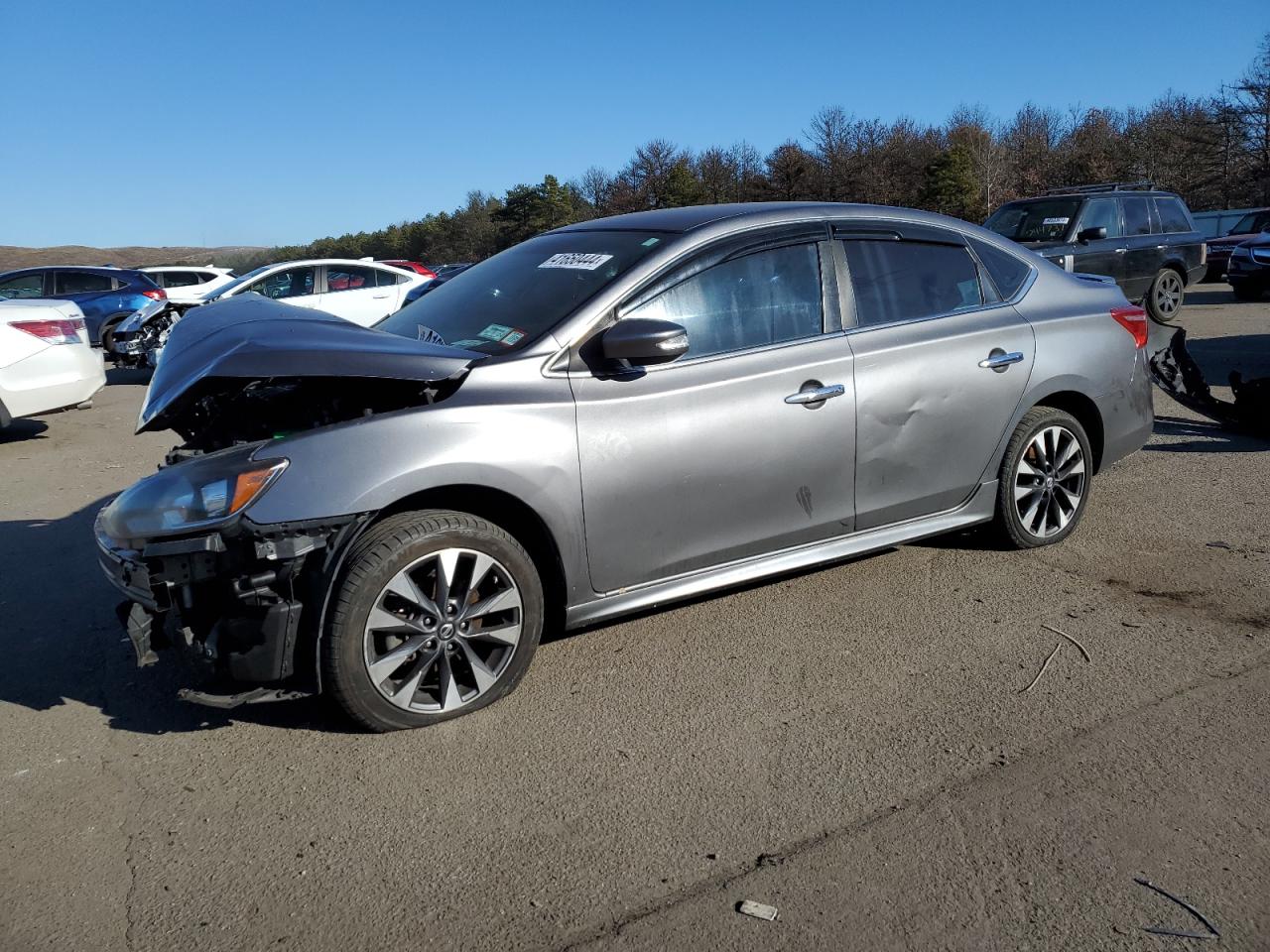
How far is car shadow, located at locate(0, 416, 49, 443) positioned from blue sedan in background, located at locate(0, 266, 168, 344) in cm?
615

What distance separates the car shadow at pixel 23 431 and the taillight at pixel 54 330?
0.88 meters

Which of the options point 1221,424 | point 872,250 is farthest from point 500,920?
point 1221,424

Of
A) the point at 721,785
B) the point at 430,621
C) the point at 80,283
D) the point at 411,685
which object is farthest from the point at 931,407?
the point at 80,283

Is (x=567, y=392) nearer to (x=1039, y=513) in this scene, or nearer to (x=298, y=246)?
(x=1039, y=513)

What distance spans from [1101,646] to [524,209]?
4721 centimetres

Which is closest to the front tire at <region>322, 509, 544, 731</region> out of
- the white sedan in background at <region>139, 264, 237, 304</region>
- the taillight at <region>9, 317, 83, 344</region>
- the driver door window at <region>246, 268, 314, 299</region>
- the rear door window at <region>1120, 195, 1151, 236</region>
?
the taillight at <region>9, 317, 83, 344</region>

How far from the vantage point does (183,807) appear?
10.4ft

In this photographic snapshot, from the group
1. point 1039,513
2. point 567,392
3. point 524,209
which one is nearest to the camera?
point 567,392

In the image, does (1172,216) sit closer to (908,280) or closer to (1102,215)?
(1102,215)

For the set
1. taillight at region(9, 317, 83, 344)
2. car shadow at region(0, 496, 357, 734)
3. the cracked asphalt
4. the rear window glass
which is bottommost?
the cracked asphalt

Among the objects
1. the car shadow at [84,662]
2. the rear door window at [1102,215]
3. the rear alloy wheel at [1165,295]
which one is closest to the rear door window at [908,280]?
the car shadow at [84,662]

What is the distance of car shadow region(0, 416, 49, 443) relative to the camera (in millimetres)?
9549

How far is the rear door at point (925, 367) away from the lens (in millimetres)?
4438

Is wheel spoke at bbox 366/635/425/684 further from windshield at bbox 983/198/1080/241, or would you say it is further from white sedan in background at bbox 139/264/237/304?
white sedan in background at bbox 139/264/237/304
